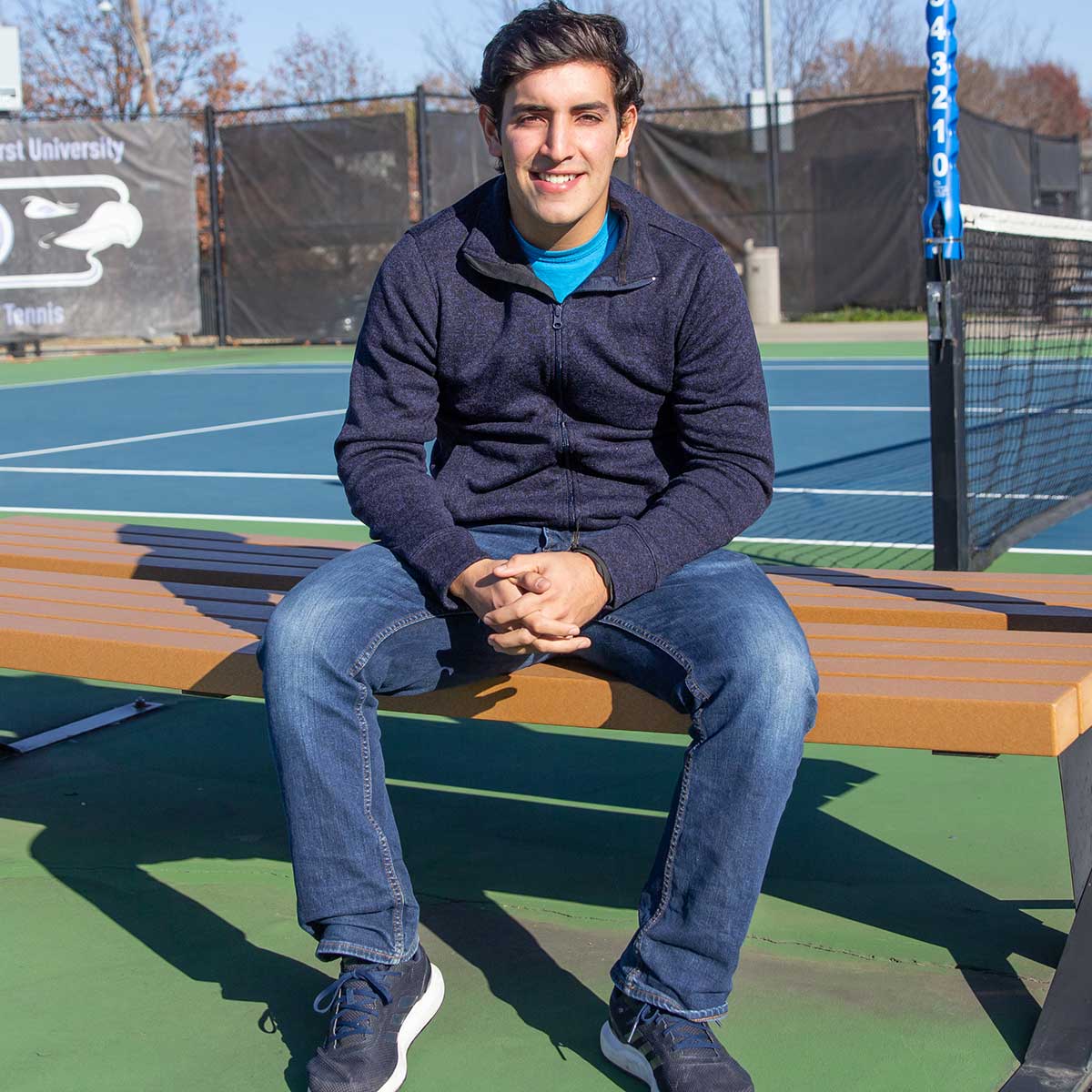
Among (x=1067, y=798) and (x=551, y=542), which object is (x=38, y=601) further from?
(x=1067, y=798)

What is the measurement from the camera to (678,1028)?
8.23 ft

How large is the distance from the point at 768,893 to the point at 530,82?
1.67 m

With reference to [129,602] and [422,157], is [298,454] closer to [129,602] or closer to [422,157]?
[129,602]

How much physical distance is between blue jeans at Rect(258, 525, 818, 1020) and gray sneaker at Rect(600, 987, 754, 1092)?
0.03 m

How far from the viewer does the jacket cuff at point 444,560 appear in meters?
2.78

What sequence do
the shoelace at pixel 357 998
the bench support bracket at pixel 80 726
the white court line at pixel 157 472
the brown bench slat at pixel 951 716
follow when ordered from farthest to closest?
1. the white court line at pixel 157 472
2. the bench support bracket at pixel 80 726
3. the shoelace at pixel 357 998
4. the brown bench slat at pixel 951 716

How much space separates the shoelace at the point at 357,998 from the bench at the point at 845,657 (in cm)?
49

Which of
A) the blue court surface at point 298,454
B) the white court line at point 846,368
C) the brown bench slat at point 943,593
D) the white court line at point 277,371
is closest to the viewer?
the brown bench slat at point 943,593

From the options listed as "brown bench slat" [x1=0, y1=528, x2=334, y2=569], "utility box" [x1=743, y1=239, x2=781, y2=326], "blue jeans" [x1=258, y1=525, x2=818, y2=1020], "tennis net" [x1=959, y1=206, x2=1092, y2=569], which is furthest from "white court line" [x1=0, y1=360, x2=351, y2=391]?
"blue jeans" [x1=258, y1=525, x2=818, y2=1020]

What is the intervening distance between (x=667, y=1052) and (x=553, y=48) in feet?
5.71

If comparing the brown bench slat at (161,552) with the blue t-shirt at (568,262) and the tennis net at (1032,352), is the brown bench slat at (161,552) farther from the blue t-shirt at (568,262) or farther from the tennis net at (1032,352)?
the tennis net at (1032,352)

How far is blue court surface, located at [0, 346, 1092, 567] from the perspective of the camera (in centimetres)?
738

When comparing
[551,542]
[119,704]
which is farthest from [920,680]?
[119,704]

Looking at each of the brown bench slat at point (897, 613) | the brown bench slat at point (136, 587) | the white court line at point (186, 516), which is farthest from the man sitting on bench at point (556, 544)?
the white court line at point (186, 516)
